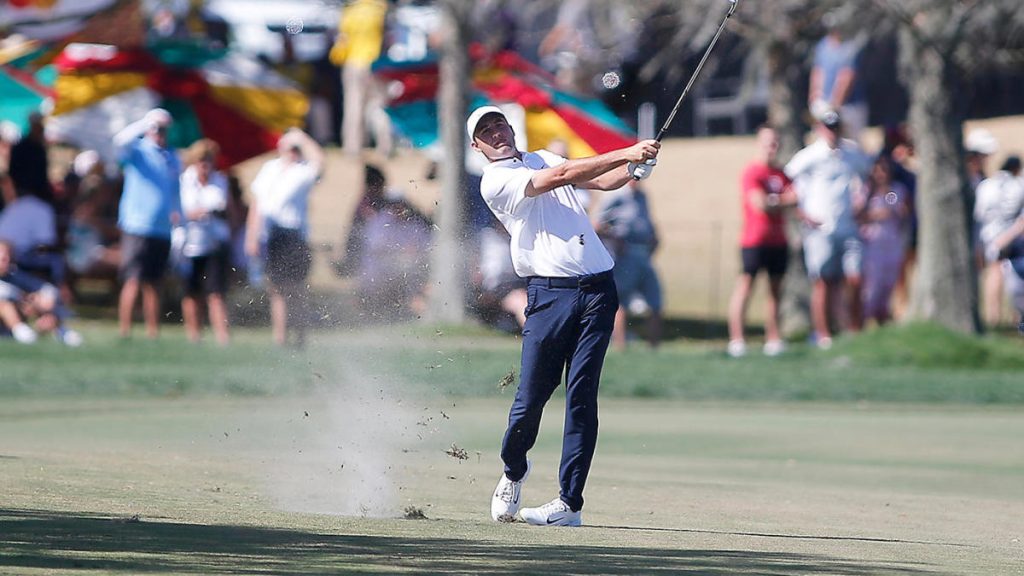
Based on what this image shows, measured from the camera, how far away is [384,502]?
9.35 meters

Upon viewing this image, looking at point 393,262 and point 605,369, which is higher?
point 393,262

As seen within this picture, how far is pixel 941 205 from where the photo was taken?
21250 millimetres

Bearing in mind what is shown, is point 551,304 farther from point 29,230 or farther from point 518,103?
point 518,103

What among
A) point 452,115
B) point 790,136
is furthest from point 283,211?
point 790,136

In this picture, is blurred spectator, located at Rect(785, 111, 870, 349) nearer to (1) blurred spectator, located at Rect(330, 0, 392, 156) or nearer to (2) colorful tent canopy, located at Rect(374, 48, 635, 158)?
(2) colorful tent canopy, located at Rect(374, 48, 635, 158)

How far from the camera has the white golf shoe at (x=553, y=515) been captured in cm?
867

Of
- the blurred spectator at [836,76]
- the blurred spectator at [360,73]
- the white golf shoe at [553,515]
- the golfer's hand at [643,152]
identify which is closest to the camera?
the golfer's hand at [643,152]

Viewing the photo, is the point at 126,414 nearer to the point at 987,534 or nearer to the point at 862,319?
the point at 987,534

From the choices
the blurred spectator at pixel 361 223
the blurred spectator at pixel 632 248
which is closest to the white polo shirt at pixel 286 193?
the blurred spectator at pixel 632 248

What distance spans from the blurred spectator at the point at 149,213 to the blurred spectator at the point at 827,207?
21.4ft

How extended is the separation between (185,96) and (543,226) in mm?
16803

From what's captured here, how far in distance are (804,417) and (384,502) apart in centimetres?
684

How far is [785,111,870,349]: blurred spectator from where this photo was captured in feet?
66.5

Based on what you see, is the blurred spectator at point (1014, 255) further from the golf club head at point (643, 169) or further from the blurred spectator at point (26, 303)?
the golf club head at point (643, 169)
